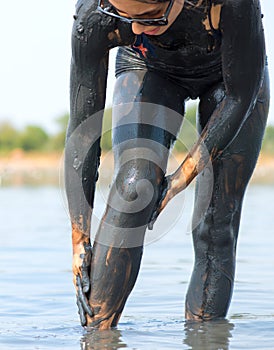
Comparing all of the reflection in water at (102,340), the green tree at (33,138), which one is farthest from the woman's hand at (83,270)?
the green tree at (33,138)

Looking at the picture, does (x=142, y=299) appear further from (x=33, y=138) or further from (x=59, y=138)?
(x=33, y=138)

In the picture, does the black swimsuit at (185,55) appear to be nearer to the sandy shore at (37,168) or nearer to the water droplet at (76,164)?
the water droplet at (76,164)

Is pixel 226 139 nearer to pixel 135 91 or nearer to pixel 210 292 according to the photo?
pixel 135 91

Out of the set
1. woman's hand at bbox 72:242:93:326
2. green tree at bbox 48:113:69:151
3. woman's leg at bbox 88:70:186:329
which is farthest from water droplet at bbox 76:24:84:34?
green tree at bbox 48:113:69:151

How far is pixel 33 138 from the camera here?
155 ft

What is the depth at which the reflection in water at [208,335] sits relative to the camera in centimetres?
460

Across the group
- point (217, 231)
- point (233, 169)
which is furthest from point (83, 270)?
point (233, 169)

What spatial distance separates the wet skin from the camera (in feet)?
14.1

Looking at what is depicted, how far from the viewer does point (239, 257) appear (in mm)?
8438

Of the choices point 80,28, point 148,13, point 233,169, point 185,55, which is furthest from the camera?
point 233,169

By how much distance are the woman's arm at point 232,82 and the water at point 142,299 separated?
72cm

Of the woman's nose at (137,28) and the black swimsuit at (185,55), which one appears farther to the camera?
the black swimsuit at (185,55)

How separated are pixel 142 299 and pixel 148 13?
8.85 feet

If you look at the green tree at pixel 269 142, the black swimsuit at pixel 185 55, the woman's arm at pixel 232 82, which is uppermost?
the green tree at pixel 269 142
